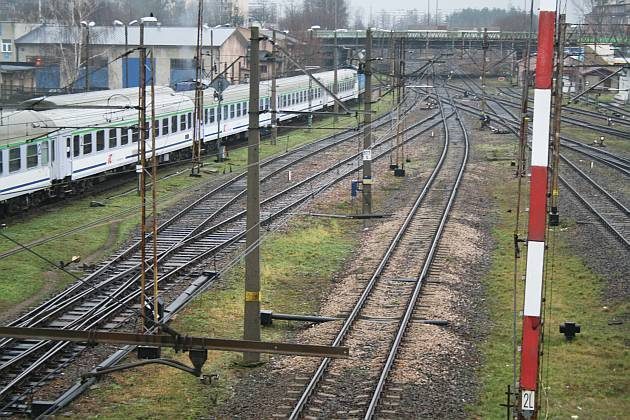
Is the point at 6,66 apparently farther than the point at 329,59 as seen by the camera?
No

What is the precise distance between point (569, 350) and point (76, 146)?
16.7 meters

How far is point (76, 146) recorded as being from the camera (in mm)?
27656

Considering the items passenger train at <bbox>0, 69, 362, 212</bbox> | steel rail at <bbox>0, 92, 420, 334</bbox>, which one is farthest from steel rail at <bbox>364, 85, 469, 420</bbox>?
passenger train at <bbox>0, 69, 362, 212</bbox>

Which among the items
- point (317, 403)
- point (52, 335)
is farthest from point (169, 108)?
point (52, 335)

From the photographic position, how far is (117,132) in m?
30.6

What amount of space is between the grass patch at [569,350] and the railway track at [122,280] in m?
5.94

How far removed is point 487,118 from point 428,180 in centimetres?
2134

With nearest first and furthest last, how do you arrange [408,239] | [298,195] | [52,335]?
1. [52,335]
2. [408,239]
3. [298,195]

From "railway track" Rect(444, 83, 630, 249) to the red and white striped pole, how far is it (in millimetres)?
14811

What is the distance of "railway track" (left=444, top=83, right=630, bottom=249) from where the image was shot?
25.3 meters

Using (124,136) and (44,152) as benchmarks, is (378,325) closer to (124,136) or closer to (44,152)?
(44,152)

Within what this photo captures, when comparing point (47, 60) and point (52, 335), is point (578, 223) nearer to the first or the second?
point (52, 335)

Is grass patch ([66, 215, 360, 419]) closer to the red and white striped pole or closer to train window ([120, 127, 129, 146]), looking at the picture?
the red and white striped pole

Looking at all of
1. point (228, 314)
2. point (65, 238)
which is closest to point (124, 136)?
point (65, 238)
